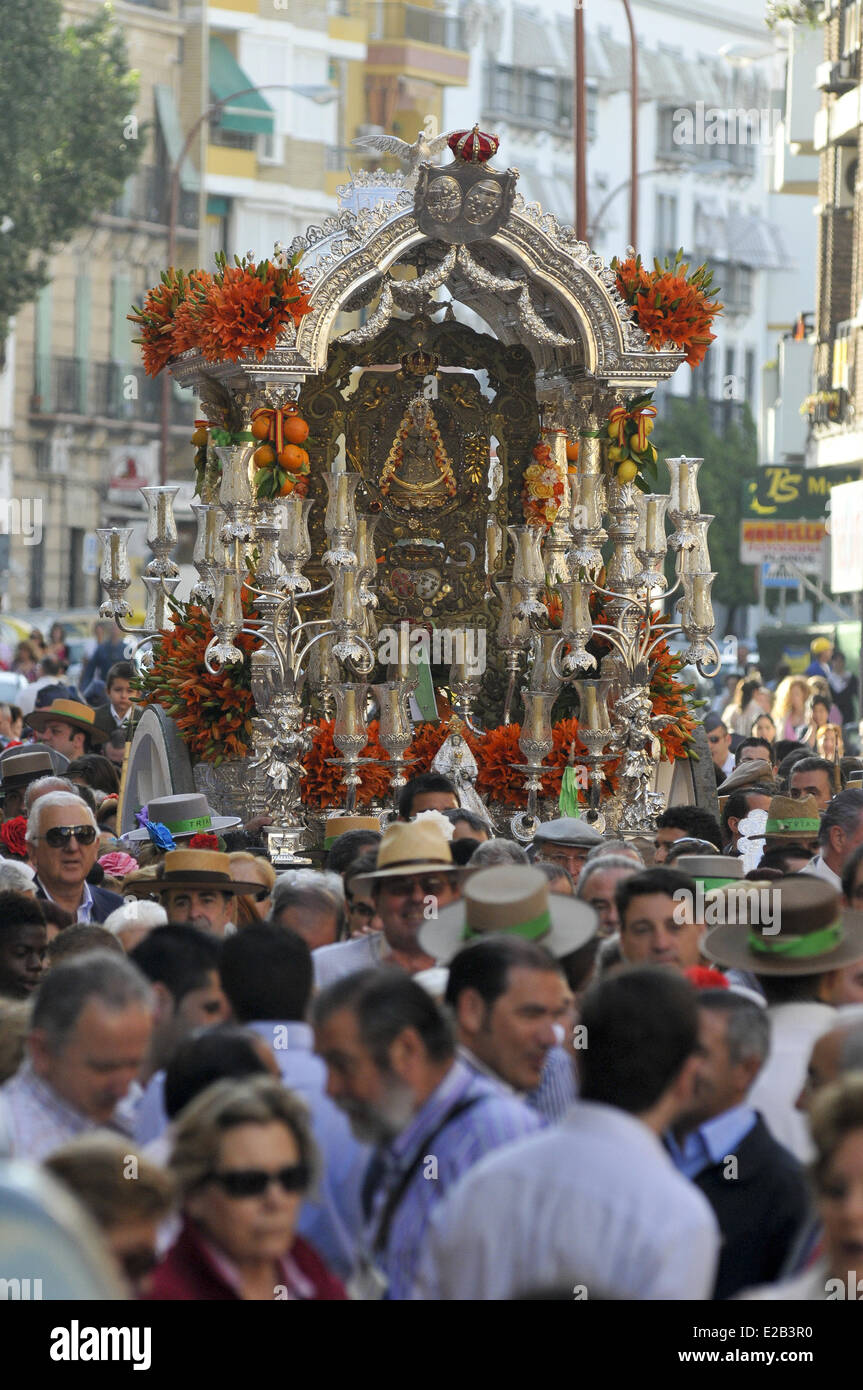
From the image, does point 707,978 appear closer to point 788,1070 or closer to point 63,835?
point 788,1070

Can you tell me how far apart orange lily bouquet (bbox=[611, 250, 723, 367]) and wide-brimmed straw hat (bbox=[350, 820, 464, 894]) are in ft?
18.6

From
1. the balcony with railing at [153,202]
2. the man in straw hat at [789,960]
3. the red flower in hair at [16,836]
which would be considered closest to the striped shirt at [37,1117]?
the man in straw hat at [789,960]

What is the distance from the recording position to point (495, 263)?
1323cm

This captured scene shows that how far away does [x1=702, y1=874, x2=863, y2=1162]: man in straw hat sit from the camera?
5.73m

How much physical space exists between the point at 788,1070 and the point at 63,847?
3.80m

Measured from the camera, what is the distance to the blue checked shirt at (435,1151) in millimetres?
4824

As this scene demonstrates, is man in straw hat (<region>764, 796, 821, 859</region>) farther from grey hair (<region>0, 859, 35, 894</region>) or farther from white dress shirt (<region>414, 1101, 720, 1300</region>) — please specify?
white dress shirt (<region>414, 1101, 720, 1300</region>)

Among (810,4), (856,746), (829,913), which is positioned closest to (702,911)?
(829,913)

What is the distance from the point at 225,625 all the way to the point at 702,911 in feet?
17.3

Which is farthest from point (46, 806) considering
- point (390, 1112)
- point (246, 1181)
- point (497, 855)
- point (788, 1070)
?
point (246, 1181)

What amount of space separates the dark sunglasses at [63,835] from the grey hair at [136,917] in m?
1.11

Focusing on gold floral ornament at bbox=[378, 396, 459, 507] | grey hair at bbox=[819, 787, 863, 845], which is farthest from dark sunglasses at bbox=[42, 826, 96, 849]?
gold floral ornament at bbox=[378, 396, 459, 507]

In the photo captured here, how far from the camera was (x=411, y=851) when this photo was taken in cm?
773
